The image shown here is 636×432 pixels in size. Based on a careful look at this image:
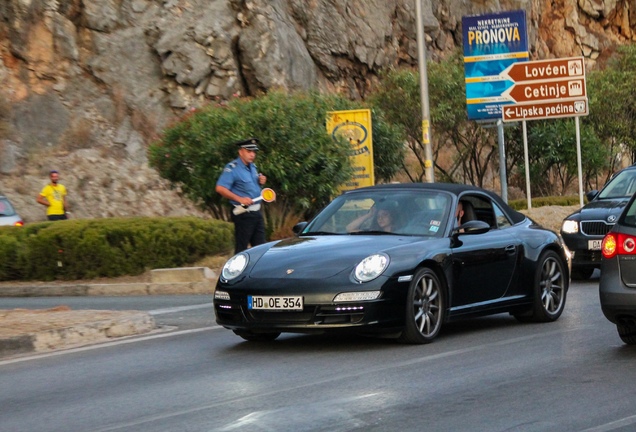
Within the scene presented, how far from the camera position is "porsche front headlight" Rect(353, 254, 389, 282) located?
9.81 metres

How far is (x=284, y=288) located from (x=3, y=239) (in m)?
9.91

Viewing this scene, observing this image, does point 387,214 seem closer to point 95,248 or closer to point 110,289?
point 110,289

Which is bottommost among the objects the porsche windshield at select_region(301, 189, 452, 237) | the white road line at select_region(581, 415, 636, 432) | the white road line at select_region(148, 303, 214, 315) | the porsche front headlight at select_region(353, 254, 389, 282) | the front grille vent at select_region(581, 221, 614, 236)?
the white road line at select_region(148, 303, 214, 315)

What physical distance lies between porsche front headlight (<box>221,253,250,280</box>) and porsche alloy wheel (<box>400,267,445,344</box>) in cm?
142

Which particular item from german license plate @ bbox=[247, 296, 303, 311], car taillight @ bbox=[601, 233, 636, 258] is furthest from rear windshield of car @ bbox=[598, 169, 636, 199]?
german license plate @ bbox=[247, 296, 303, 311]

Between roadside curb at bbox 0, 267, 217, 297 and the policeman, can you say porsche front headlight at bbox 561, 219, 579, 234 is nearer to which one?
the policeman

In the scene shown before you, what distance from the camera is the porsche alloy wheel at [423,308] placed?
10.0m

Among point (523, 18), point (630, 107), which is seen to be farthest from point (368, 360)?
point (630, 107)

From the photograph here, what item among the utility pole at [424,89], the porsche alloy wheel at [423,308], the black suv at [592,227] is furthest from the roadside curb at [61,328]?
the utility pole at [424,89]

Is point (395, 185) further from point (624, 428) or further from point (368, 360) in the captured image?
point (624, 428)

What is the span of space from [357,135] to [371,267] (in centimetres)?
1644

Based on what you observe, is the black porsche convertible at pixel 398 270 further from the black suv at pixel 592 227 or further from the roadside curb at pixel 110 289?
the roadside curb at pixel 110 289

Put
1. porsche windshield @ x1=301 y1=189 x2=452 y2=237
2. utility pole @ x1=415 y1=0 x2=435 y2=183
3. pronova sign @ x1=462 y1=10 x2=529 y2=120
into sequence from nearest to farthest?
porsche windshield @ x1=301 y1=189 x2=452 y2=237, utility pole @ x1=415 y1=0 x2=435 y2=183, pronova sign @ x1=462 y1=10 x2=529 y2=120

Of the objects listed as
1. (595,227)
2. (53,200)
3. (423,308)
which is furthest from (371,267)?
(53,200)
